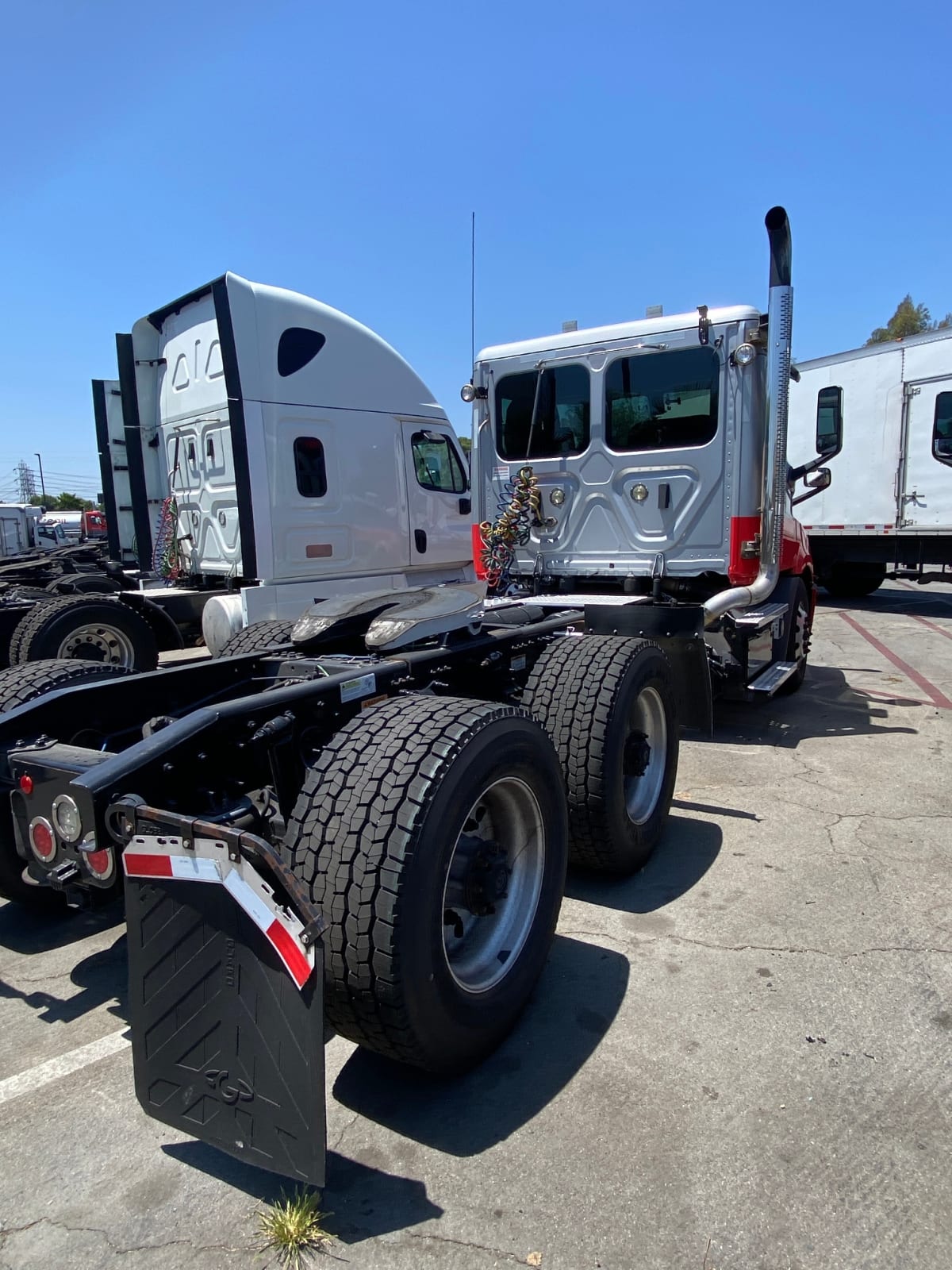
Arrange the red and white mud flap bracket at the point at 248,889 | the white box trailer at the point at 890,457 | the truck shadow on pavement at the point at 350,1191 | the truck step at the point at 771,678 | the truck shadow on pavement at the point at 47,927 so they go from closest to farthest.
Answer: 1. the red and white mud flap bracket at the point at 248,889
2. the truck shadow on pavement at the point at 350,1191
3. the truck shadow on pavement at the point at 47,927
4. the truck step at the point at 771,678
5. the white box trailer at the point at 890,457

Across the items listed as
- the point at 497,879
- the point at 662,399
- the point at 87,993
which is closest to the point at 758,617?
the point at 662,399

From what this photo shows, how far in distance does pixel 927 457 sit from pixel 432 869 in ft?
42.7

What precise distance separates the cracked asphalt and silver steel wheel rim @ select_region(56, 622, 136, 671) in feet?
13.0

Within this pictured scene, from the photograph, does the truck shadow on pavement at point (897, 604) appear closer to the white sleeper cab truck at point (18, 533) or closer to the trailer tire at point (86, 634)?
the trailer tire at point (86, 634)

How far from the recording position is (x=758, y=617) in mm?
6016

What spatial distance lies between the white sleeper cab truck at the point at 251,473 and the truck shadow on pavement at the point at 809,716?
3.93 metres

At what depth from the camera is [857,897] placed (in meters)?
3.65

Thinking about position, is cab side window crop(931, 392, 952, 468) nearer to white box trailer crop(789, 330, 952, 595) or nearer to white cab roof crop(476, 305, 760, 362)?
white box trailer crop(789, 330, 952, 595)

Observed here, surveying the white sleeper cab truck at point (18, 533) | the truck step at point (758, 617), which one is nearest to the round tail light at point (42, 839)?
the truck step at point (758, 617)

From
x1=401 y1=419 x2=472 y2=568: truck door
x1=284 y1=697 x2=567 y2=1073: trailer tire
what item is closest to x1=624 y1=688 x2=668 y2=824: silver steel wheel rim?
x1=284 y1=697 x2=567 y2=1073: trailer tire

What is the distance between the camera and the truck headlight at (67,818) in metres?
2.26

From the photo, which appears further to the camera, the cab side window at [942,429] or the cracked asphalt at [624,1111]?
the cab side window at [942,429]

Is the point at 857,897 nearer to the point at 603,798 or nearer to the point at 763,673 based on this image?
the point at 603,798

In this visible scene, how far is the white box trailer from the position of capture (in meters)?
12.5
